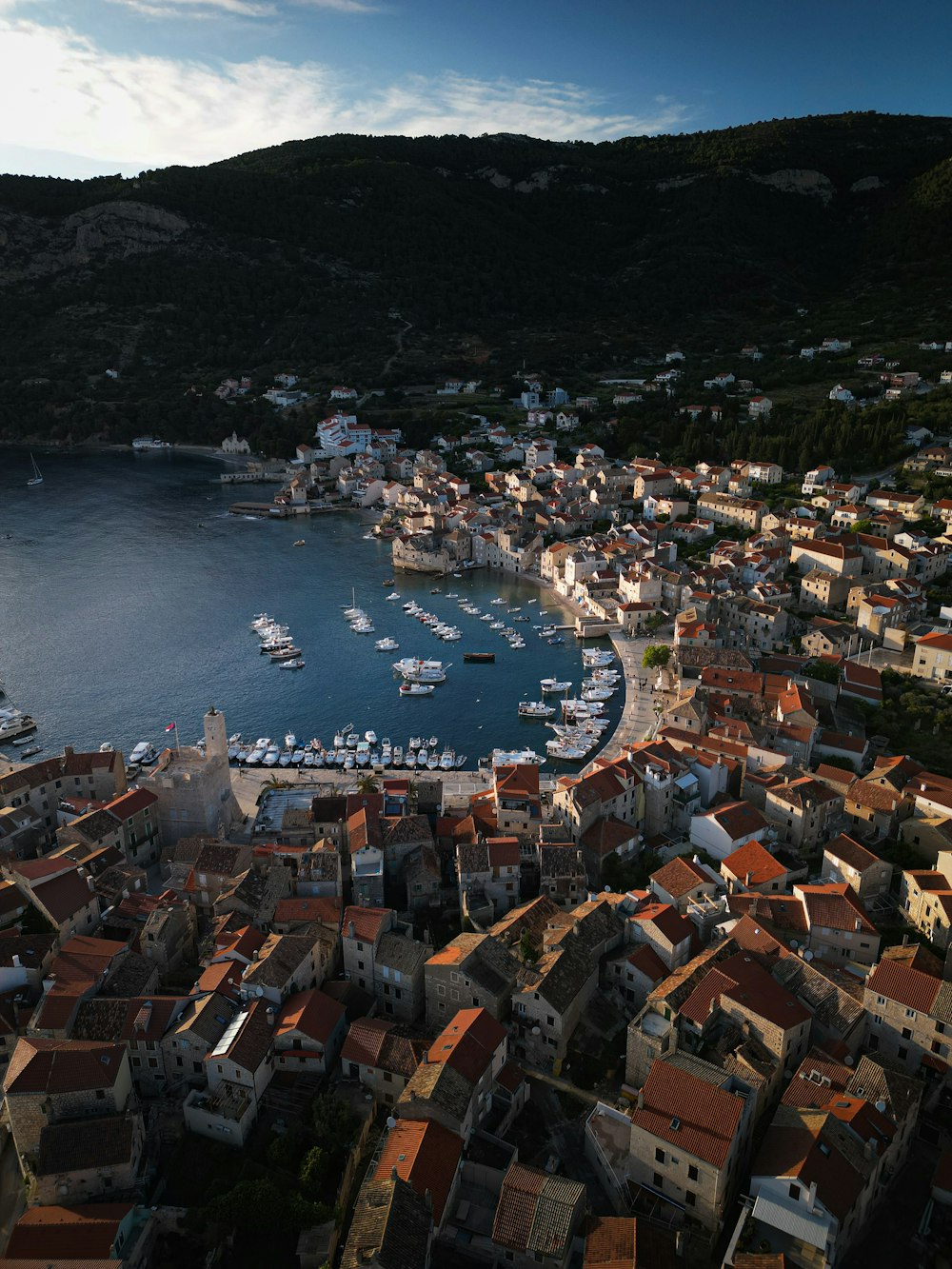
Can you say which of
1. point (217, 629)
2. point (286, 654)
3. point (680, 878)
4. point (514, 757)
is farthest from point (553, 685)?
point (217, 629)

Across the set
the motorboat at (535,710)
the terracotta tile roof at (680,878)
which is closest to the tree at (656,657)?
the motorboat at (535,710)

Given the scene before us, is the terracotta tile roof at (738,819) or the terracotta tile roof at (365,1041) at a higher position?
the terracotta tile roof at (738,819)

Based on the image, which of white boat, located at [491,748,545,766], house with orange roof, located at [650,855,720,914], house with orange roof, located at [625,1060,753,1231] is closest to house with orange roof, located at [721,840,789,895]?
house with orange roof, located at [650,855,720,914]

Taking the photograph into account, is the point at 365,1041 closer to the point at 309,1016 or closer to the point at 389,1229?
the point at 309,1016

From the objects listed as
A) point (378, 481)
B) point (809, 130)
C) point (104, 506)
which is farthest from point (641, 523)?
point (809, 130)

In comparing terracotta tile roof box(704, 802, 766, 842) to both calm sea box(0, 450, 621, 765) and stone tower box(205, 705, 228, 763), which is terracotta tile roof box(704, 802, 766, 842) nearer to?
calm sea box(0, 450, 621, 765)

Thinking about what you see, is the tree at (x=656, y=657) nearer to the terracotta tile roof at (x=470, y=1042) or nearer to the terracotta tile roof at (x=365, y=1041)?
the terracotta tile roof at (x=470, y=1042)
